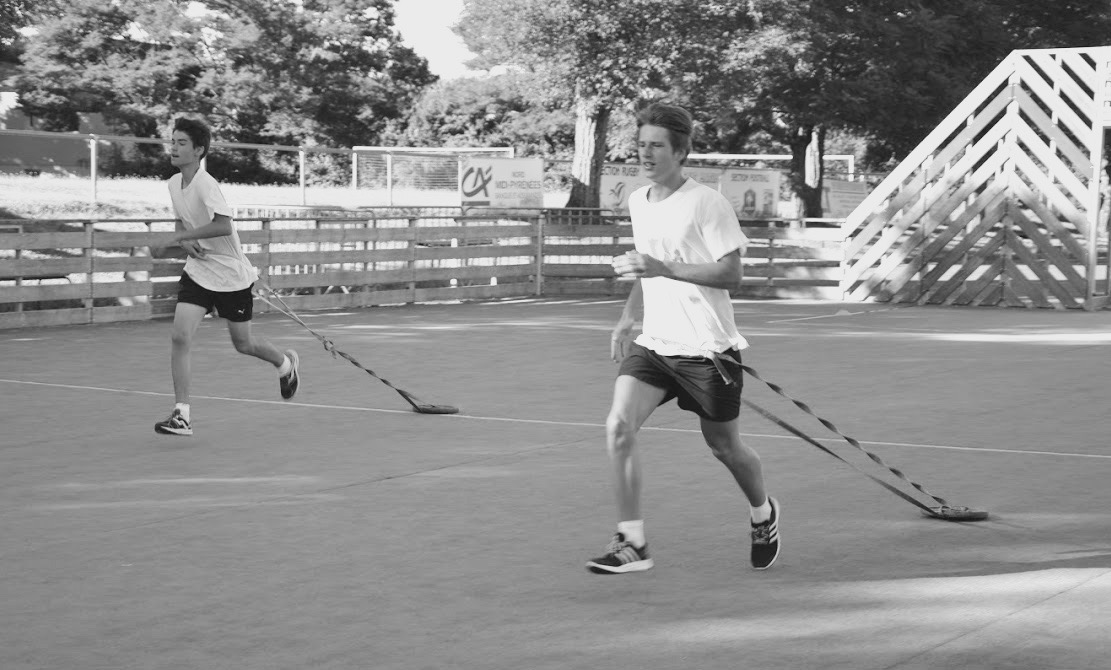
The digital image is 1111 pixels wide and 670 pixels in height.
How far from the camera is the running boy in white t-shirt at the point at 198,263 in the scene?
9828 mm

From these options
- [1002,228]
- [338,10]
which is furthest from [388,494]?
[338,10]

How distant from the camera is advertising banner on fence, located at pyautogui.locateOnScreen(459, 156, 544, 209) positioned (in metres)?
27.9

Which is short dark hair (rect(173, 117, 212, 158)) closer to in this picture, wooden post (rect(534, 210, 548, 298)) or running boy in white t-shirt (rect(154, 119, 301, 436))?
running boy in white t-shirt (rect(154, 119, 301, 436))

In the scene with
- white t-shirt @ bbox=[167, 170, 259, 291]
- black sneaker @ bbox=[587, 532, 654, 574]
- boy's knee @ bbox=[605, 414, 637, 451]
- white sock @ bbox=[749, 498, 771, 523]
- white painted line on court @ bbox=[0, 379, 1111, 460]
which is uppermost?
white t-shirt @ bbox=[167, 170, 259, 291]

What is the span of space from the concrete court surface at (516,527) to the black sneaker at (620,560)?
0.08 m

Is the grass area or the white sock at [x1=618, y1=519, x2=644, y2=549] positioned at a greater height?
the grass area

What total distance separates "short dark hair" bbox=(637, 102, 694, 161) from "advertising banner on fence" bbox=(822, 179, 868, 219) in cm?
4081

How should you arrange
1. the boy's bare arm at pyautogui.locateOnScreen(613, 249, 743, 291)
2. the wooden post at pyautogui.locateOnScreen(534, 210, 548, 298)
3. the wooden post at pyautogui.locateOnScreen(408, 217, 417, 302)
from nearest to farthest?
1. the boy's bare arm at pyautogui.locateOnScreen(613, 249, 743, 291)
2. the wooden post at pyautogui.locateOnScreen(408, 217, 417, 302)
3. the wooden post at pyautogui.locateOnScreen(534, 210, 548, 298)

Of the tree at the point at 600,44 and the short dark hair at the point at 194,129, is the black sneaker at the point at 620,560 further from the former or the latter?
the tree at the point at 600,44

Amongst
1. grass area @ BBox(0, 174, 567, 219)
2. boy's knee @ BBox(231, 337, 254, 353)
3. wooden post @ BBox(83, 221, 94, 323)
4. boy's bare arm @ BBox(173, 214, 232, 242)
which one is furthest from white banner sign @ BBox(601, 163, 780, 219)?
boy's bare arm @ BBox(173, 214, 232, 242)

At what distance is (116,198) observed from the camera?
1385 inches

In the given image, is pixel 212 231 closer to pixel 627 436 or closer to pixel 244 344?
pixel 244 344

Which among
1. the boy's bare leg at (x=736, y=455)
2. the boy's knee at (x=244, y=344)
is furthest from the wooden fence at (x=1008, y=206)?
the boy's bare leg at (x=736, y=455)

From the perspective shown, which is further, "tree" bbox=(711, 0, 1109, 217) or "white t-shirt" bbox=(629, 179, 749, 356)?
"tree" bbox=(711, 0, 1109, 217)
